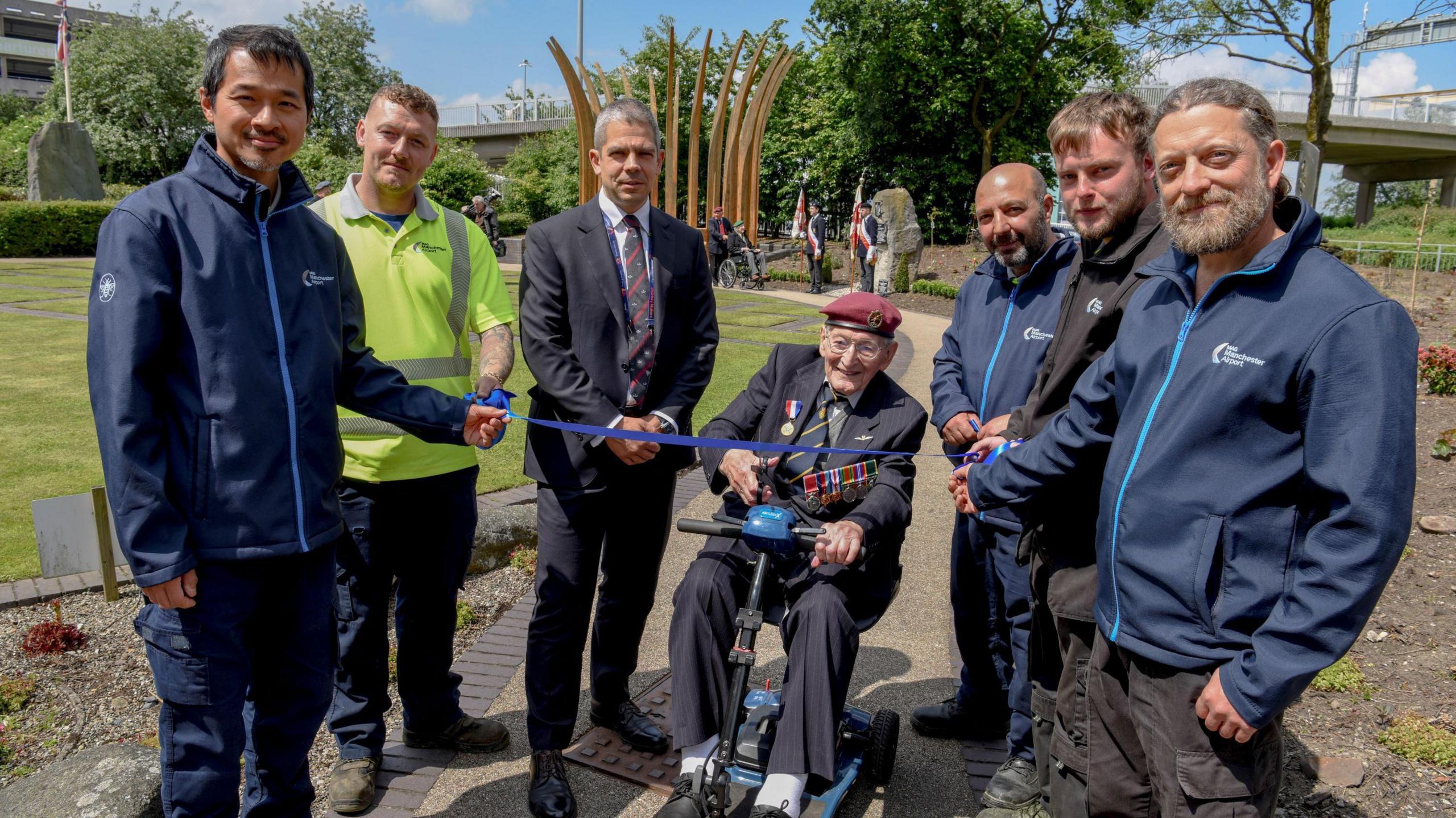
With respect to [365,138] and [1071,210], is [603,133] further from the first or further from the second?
[1071,210]

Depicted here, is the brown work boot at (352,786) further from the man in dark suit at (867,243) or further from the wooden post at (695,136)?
the wooden post at (695,136)

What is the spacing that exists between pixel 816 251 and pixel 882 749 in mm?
19679

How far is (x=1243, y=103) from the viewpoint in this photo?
6.91 ft

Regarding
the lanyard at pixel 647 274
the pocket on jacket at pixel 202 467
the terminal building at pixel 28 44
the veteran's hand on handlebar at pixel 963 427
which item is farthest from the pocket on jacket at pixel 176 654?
the terminal building at pixel 28 44

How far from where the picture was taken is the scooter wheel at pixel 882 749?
11.1ft

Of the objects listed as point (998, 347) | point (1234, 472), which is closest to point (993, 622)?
point (998, 347)

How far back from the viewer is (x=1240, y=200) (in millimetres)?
2076

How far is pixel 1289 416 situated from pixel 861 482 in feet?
5.41

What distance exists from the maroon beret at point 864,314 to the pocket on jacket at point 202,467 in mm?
1976

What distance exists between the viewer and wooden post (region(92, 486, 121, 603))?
3.89 metres

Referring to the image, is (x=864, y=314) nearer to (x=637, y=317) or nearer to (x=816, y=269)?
(x=637, y=317)

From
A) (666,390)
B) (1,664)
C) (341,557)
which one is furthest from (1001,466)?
(1,664)

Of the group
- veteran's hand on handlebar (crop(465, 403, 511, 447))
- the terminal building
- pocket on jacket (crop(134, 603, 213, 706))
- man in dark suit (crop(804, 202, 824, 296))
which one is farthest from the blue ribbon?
the terminal building

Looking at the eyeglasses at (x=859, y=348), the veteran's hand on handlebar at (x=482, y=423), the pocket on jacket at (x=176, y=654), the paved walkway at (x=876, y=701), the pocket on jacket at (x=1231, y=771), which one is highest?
the eyeglasses at (x=859, y=348)
